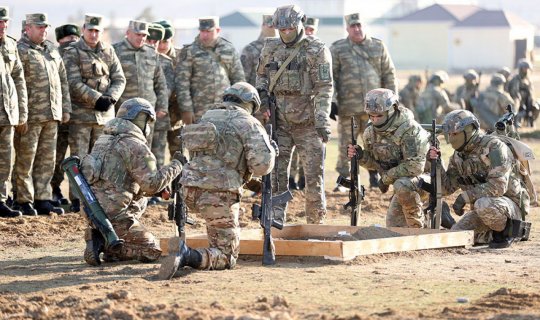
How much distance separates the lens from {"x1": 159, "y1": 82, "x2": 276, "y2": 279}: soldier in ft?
42.1

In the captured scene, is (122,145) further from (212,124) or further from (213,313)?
(213,313)

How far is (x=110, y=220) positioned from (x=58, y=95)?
4.04 metres

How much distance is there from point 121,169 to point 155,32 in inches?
245

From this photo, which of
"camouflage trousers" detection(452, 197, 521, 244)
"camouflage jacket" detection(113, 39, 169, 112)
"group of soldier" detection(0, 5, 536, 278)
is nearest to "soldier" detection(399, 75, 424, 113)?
"group of soldier" detection(0, 5, 536, 278)

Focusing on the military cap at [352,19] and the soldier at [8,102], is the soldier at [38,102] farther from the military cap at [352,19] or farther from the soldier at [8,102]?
the military cap at [352,19]

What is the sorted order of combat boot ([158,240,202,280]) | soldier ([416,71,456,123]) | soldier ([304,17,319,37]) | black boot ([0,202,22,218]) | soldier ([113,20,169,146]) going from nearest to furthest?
combat boot ([158,240,202,280]), black boot ([0,202,22,218]), soldier ([113,20,169,146]), soldier ([304,17,319,37]), soldier ([416,71,456,123])

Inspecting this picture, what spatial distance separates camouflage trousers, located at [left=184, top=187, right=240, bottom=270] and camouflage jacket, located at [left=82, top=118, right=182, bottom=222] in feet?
1.58

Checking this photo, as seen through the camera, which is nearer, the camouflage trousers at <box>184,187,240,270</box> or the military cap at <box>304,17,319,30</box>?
the camouflage trousers at <box>184,187,240,270</box>

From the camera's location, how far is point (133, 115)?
13695 millimetres

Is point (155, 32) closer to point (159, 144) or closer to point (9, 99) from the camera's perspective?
point (159, 144)

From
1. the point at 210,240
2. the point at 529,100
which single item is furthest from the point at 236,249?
the point at 529,100

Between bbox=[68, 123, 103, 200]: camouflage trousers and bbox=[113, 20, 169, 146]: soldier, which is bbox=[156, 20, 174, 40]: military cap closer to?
bbox=[113, 20, 169, 146]: soldier

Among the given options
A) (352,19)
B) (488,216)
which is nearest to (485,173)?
(488,216)

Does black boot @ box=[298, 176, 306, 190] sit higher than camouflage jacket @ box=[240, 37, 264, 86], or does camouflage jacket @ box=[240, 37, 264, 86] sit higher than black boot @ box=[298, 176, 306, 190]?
camouflage jacket @ box=[240, 37, 264, 86]
